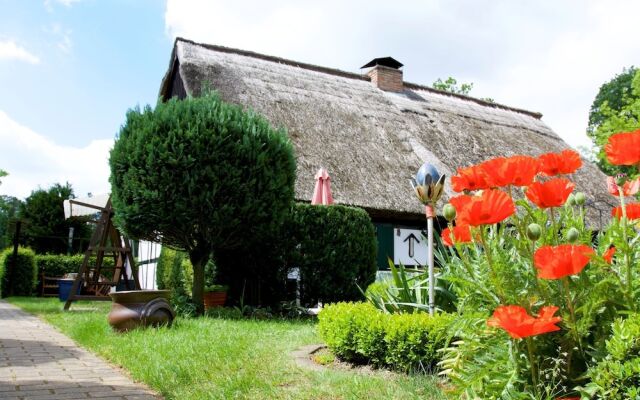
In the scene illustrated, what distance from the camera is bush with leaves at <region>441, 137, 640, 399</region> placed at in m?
2.22

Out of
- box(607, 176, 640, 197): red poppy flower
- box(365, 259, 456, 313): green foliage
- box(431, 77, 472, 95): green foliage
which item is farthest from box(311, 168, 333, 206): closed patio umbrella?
box(431, 77, 472, 95): green foliage

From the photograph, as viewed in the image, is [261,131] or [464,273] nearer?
[464,273]

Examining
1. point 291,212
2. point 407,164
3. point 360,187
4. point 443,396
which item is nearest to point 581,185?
point 407,164

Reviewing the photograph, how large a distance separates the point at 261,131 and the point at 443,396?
5.78 metres

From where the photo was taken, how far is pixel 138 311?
651 cm

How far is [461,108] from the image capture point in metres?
17.3

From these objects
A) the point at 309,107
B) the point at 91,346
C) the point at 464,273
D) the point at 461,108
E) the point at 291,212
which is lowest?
the point at 91,346

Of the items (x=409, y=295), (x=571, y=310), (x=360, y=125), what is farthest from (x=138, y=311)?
(x=360, y=125)

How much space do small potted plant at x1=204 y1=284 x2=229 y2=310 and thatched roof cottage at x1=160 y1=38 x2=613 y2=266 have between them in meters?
2.49

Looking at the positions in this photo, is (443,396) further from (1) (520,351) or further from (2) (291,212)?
(2) (291,212)

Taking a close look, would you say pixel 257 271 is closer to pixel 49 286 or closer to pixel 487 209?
pixel 487 209

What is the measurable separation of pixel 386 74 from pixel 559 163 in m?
15.0

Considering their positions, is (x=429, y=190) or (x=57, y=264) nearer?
(x=429, y=190)

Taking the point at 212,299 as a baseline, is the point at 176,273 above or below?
above
